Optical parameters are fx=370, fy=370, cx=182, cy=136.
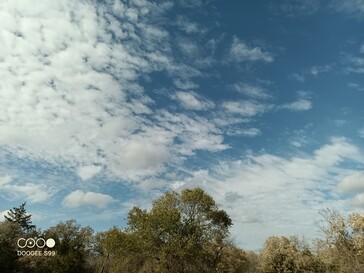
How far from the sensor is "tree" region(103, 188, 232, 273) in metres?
48.0

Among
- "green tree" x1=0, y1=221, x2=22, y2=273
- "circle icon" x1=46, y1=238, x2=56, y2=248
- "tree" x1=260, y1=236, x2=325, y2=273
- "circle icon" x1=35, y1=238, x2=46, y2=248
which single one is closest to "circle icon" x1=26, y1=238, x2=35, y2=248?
"circle icon" x1=35, y1=238, x2=46, y2=248

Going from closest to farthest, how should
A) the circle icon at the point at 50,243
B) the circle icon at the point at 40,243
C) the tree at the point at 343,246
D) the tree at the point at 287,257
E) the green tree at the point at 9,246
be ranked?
the tree at the point at 343,246 → the tree at the point at 287,257 → the green tree at the point at 9,246 → the circle icon at the point at 50,243 → the circle icon at the point at 40,243

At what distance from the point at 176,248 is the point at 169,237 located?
7.30 ft

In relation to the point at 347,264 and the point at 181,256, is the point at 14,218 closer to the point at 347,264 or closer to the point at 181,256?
the point at 181,256

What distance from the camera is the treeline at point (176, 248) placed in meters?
42.0

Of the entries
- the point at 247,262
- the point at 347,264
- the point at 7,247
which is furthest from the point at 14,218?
the point at 347,264

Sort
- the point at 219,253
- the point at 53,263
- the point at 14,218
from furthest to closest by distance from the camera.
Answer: the point at 14,218
the point at 53,263
the point at 219,253

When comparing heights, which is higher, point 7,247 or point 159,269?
point 7,247

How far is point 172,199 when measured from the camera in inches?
2079

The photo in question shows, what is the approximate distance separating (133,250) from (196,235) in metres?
8.76

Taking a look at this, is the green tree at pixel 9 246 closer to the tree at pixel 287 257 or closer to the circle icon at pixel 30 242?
the circle icon at pixel 30 242

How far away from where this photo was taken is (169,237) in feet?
162

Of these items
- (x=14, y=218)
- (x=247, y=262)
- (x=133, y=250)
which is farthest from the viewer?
(x=14, y=218)

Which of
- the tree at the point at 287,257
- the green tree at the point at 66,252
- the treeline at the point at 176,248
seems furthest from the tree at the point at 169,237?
the green tree at the point at 66,252
